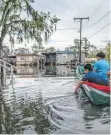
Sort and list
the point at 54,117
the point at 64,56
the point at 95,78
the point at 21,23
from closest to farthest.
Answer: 1. the point at 54,117
2. the point at 95,78
3. the point at 21,23
4. the point at 64,56

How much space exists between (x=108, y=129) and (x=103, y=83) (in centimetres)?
370

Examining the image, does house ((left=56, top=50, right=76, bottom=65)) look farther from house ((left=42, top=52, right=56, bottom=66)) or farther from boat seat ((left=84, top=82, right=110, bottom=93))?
boat seat ((left=84, top=82, right=110, bottom=93))

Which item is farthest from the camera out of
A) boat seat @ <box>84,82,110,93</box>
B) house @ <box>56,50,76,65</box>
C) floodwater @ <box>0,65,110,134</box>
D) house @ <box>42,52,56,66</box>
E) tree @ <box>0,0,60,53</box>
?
house @ <box>42,52,56,66</box>

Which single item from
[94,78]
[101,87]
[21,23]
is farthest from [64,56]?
[101,87]

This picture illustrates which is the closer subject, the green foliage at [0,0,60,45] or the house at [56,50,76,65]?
the green foliage at [0,0,60,45]

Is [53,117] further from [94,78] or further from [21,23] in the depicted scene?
[21,23]

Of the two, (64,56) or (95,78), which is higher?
(64,56)

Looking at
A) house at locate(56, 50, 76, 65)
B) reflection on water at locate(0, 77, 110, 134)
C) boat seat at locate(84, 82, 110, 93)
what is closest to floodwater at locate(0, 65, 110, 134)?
reflection on water at locate(0, 77, 110, 134)

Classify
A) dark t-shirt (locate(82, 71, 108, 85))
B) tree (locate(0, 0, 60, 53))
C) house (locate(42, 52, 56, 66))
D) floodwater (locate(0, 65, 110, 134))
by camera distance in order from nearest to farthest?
floodwater (locate(0, 65, 110, 134)), dark t-shirt (locate(82, 71, 108, 85)), tree (locate(0, 0, 60, 53)), house (locate(42, 52, 56, 66))

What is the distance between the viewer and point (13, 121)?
7828 mm

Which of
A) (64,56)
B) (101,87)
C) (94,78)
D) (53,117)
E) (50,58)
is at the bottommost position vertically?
(53,117)

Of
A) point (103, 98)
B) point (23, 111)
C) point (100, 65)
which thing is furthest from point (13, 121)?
point (100, 65)

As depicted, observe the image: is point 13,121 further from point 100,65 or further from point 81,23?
point 81,23

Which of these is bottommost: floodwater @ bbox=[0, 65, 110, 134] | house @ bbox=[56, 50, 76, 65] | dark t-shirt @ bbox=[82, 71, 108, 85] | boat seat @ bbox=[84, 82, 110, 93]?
floodwater @ bbox=[0, 65, 110, 134]
